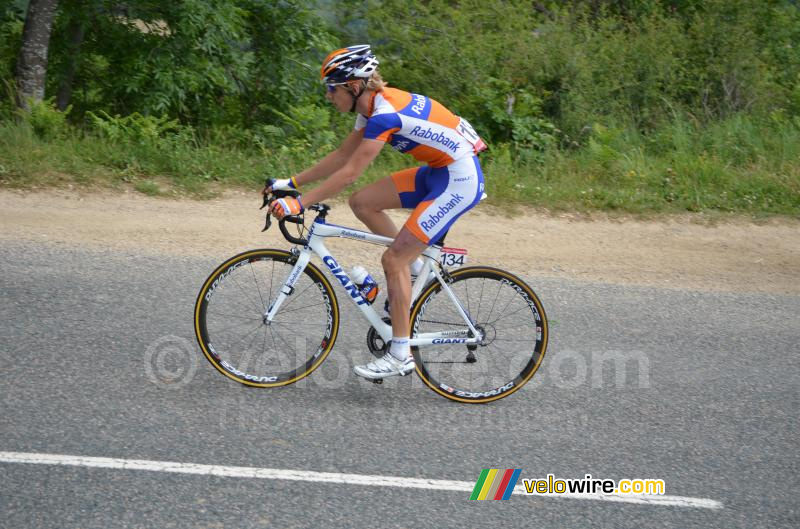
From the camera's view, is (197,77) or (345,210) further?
(197,77)

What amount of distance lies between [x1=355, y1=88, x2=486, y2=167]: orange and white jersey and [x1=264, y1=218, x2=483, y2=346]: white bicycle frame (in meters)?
0.60

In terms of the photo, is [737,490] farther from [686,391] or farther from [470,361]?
[470,361]

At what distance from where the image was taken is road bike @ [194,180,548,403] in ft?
17.0

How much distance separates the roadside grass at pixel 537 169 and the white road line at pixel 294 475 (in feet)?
16.9

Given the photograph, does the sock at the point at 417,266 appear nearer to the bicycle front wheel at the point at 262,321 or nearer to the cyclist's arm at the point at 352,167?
the bicycle front wheel at the point at 262,321

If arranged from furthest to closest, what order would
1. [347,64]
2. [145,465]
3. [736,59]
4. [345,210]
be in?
[736,59]
[345,210]
[347,64]
[145,465]

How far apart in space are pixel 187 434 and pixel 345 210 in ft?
15.3

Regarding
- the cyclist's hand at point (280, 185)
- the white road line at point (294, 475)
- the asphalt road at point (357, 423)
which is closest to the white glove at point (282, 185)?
the cyclist's hand at point (280, 185)

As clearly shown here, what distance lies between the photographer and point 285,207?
187 inches

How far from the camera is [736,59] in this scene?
14.0 m

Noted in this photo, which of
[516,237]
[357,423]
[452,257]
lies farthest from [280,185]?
[516,237]

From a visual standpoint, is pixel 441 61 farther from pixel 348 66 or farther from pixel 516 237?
pixel 348 66

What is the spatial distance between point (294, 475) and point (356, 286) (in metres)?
1.35

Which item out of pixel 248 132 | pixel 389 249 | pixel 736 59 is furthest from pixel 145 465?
pixel 736 59
